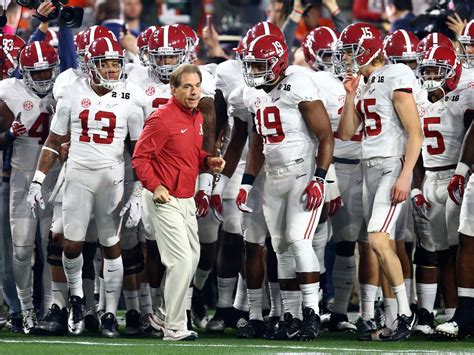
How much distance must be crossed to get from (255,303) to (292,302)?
0.39m

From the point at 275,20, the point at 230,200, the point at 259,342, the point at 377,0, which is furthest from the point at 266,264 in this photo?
the point at 377,0

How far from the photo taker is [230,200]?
9398 millimetres

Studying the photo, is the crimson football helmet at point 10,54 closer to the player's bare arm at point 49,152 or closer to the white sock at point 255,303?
the player's bare arm at point 49,152

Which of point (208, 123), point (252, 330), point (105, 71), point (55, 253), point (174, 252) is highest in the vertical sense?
point (105, 71)

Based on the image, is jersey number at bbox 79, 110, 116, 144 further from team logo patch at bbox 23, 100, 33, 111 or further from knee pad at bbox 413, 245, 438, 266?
knee pad at bbox 413, 245, 438, 266

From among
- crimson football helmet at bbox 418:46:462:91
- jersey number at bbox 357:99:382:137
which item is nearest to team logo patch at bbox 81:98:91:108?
jersey number at bbox 357:99:382:137

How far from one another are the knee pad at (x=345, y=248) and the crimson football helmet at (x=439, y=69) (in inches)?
49.0

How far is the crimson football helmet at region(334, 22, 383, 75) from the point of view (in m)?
8.45

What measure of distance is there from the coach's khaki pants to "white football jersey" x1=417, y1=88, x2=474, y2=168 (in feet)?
5.67

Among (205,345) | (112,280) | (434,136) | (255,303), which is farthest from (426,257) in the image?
(112,280)

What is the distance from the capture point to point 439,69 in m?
8.60

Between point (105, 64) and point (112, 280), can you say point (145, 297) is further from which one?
point (105, 64)

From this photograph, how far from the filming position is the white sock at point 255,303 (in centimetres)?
883

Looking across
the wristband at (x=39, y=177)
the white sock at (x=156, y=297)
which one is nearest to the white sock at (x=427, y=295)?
the white sock at (x=156, y=297)
